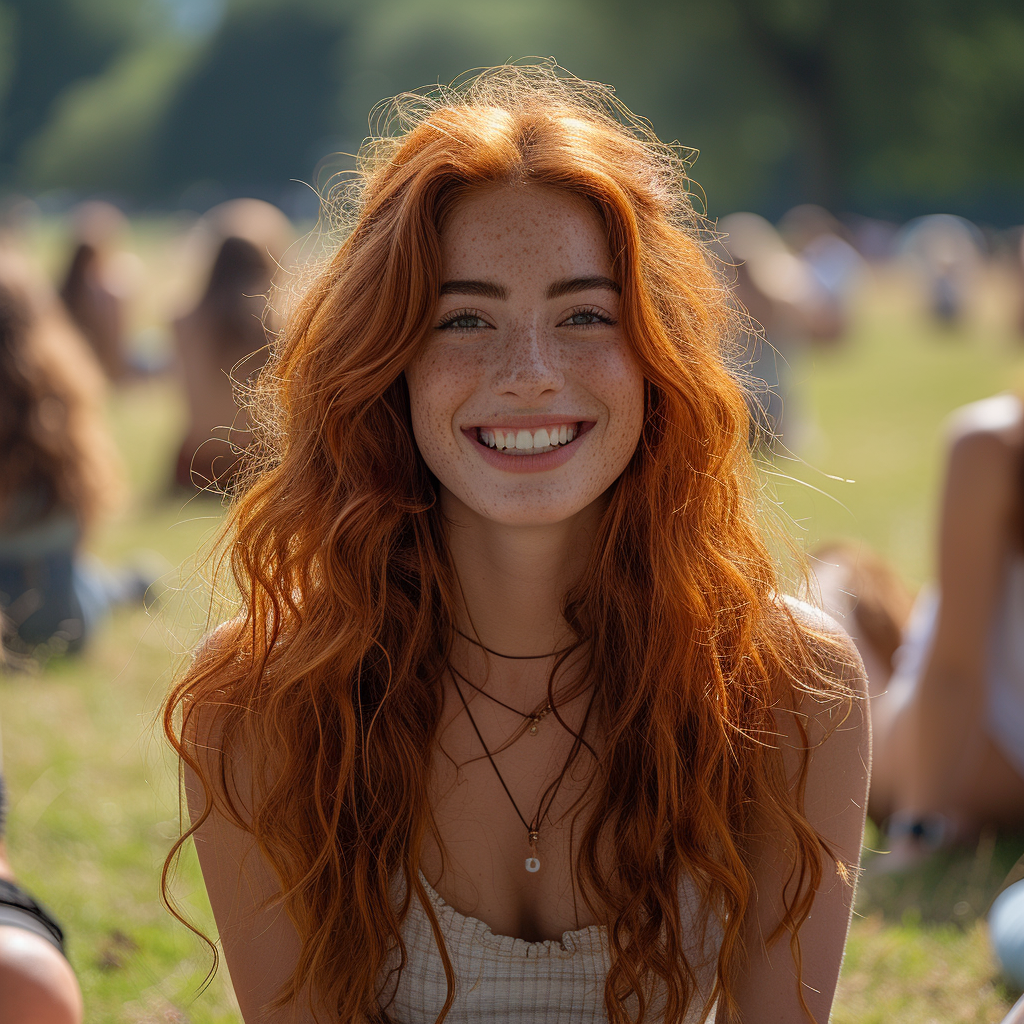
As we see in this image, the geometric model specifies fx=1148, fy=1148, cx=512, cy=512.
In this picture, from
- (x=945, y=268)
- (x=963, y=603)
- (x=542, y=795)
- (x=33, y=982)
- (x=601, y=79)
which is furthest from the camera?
(x=601, y=79)

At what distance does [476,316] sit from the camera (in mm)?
1865

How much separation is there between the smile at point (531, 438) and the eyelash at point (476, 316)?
6.6 inches

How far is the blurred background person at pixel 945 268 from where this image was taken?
18.2 m

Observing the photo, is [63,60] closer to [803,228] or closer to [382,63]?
[382,63]

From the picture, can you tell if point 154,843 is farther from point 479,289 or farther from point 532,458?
point 479,289

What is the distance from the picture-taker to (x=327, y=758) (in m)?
1.95

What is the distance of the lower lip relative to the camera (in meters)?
1.86

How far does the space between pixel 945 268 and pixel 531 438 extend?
60.8 feet

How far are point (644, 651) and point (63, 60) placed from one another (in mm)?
75100

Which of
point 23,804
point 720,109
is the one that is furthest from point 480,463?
point 720,109

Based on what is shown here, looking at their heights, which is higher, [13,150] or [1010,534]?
[13,150]

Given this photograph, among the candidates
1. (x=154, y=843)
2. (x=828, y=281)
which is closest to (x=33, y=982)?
(x=154, y=843)

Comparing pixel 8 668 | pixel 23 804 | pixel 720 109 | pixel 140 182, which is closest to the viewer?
pixel 23 804

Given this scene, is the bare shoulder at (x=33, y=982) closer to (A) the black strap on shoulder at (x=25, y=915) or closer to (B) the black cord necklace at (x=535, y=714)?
(A) the black strap on shoulder at (x=25, y=915)
